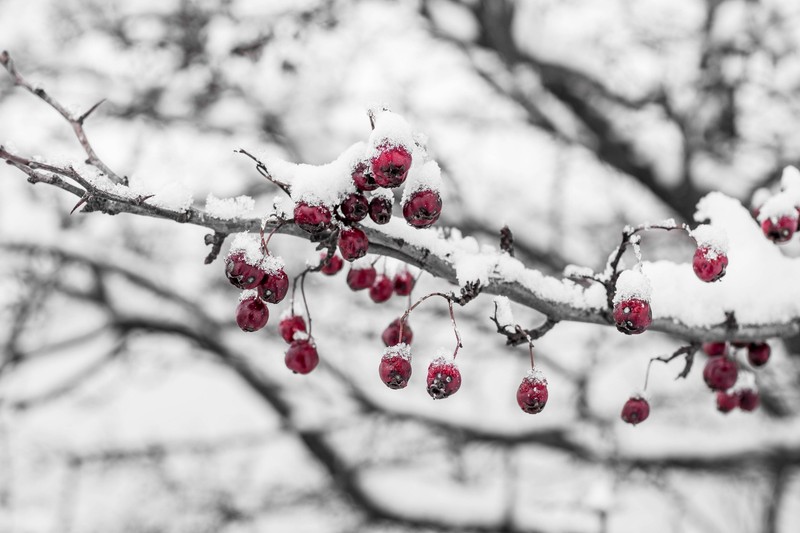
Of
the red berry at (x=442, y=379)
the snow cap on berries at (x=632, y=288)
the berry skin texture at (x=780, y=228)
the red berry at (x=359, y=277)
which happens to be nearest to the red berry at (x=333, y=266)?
the red berry at (x=359, y=277)

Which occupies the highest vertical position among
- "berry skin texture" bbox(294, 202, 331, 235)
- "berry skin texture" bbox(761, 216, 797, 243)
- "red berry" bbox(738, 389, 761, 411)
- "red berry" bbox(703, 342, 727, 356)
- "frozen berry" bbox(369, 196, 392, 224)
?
"berry skin texture" bbox(761, 216, 797, 243)

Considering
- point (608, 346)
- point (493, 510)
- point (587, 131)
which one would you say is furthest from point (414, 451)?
point (587, 131)

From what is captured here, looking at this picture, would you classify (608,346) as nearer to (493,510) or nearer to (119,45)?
(493,510)

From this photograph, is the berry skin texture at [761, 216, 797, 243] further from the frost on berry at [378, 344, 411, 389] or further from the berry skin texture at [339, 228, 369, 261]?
the berry skin texture at [339, 228, 369, 261]

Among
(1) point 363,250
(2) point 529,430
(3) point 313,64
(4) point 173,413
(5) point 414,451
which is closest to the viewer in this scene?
(1) point 363,250

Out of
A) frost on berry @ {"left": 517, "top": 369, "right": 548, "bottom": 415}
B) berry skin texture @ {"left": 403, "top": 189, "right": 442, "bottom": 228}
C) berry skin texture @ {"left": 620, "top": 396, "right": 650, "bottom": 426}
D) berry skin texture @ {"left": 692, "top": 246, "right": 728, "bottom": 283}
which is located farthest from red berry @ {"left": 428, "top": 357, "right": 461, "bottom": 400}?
berry skin texture @ {"left": 620, "top": 396, "right": 650, "bottom": 426}

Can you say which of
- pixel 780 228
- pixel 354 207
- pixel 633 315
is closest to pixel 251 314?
pixel 354 207
